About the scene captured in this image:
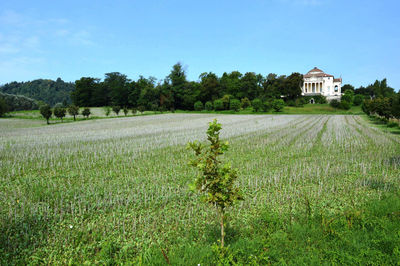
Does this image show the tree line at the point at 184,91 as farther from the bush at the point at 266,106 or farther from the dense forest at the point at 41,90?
the dense forest at the point at 41,90

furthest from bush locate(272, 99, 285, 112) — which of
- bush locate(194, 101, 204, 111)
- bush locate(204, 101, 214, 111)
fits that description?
bush locate(194, 101, 204, 111)

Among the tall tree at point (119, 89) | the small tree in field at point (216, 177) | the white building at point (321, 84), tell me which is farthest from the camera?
the white building at point (321, 84)

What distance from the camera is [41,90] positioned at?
18350 cm

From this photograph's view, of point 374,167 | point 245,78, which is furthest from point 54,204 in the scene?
point 245,78

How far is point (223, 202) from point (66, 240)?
3495mm

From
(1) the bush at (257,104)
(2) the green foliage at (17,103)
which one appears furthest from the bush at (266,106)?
(2) the green foliage at (17,103)

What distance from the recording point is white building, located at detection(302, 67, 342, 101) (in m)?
122

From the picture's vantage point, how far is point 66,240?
4852 mm

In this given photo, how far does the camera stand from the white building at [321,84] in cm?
12231

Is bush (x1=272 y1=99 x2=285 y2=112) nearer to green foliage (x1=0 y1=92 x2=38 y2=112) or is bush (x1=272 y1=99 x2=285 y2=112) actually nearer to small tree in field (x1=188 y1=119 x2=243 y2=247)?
small tree in field (x1=188 y1=119 x2=243 y2=247)

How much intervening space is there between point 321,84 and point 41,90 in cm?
20206

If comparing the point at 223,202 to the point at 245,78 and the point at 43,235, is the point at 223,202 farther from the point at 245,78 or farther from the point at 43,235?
the point at 245,78

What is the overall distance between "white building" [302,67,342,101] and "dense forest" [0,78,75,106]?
16066 cm

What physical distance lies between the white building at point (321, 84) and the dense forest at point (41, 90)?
161 meters
